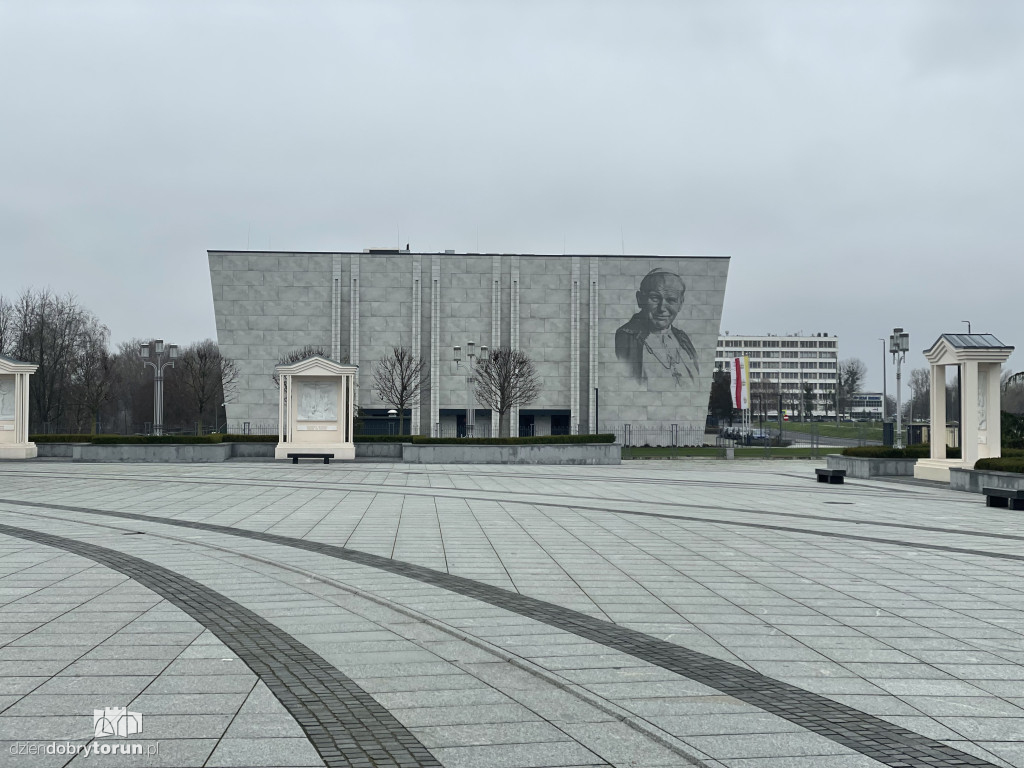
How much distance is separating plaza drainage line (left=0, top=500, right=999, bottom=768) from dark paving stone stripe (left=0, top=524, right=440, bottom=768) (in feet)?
7.38

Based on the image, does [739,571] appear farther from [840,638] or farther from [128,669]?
[128,669]

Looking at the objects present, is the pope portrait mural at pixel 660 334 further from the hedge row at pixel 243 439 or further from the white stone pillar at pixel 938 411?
the white stone pillar at pixel 938 411

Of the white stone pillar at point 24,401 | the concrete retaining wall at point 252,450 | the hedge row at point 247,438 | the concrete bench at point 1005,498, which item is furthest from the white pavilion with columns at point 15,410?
the concrete bench at point 1005,498

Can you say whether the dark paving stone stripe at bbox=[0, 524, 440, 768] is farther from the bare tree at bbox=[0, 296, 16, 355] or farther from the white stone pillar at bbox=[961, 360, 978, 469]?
the bare tree at bbox=[0, 296, 16, 355]

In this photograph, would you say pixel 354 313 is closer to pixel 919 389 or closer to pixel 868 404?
pixel 919 389

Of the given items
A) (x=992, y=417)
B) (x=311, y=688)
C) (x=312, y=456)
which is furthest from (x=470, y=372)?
(x=311, y=688)

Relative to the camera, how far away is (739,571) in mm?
11164

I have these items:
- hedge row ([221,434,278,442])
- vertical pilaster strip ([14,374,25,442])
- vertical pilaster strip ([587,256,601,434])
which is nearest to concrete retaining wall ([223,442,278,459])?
hedge row ([221,434,278,442])

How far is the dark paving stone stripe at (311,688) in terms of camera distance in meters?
5.00

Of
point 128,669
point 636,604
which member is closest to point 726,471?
point 636,604

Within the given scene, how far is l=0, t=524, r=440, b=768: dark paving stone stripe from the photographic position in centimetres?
500

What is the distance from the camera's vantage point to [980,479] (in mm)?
24375

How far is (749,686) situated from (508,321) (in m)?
62.8

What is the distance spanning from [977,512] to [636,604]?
13.3 m
